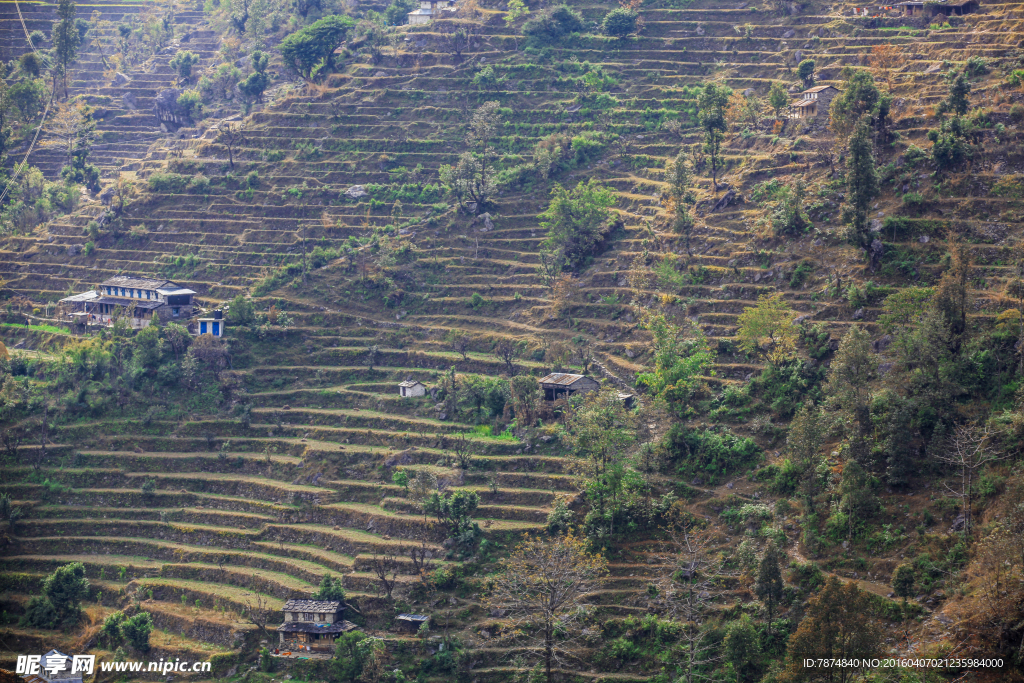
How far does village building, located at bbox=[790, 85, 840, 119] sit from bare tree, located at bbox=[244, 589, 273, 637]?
26620 mm

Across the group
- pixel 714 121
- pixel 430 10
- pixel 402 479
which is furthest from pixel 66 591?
pixel 430 10

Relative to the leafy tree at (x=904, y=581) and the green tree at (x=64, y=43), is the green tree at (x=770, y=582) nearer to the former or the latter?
the leafy tree at (x=904, y=581)

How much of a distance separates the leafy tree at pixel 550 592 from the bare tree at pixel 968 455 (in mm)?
9463

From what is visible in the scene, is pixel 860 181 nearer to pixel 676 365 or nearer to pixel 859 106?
pixel 859 106

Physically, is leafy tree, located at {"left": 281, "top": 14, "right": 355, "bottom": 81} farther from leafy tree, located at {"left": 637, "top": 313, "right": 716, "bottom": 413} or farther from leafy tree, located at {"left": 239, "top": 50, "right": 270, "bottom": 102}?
leafy tree, located at {"left": 637, "top": 313, "right": 716, "bottom": 413}

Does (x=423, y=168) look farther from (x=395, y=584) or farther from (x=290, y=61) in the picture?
(x=395, y=584)

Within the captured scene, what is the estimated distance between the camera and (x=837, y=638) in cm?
2395

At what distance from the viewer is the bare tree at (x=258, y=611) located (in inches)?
1272

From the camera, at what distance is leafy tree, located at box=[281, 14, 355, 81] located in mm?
54969

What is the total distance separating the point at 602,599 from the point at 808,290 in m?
12.6

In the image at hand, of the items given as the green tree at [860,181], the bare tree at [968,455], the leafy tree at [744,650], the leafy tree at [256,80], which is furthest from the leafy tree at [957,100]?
the leafy tree at [256,80]

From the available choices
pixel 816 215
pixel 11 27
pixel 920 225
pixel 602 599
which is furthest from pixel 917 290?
pixel 11 27

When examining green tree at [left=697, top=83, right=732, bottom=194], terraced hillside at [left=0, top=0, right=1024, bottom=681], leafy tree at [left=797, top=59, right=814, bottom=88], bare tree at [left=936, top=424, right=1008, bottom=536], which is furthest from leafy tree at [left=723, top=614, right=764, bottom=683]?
leafy tree at [left=797, top=59, right=814, bottom=88]

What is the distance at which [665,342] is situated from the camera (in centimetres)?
3409
